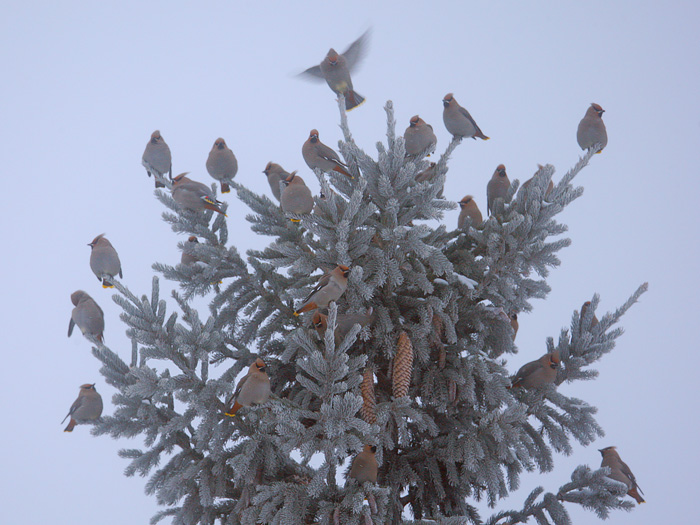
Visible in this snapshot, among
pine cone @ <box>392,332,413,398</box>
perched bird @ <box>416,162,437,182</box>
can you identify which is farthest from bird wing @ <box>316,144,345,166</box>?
pine cone @ <box>392,332,413,398</box>

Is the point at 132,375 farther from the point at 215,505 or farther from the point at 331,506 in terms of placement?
the point at 331,506

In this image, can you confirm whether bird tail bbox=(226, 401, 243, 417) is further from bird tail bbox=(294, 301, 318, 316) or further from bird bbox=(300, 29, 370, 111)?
bird bbox=(300, 29, 370, 111)

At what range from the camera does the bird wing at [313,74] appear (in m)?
3.77

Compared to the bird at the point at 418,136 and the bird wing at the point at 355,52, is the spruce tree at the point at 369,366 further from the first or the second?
the bird wing at the point at 355,52

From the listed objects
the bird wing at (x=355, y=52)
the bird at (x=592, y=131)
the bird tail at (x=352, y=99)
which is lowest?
the bird at (x=592, y=131)

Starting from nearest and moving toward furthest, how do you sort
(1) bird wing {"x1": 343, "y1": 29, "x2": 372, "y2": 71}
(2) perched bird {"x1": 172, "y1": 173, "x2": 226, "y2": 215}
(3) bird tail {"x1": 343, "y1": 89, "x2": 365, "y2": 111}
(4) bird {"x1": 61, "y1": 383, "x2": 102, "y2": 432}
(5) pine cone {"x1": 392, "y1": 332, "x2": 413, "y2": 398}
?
(5) pine cone {"x1": 392, "y1": 332, "x2": 413, "y2": 398} → (4) bird {"x1": 61, "y1": 383, "x2": 102, "y2": 432} → (2) perched bird {"x1": 172, "y1": 173, "x2": 226, "y2": 215} → (3) bird tail {"x1": 343, "y1": 89, "x2": 365, "y2": 111} → (1) bird wing {"x1": 343, "y1": 29, "x2": 372, "y2": 71}

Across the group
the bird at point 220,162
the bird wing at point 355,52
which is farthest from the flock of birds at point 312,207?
the bird wing at point 355,52

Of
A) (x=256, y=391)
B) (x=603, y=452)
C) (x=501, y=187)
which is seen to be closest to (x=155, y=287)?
(x=256, y=391)

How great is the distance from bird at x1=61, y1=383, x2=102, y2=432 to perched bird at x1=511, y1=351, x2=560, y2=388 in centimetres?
181

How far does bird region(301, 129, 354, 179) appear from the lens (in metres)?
3.09

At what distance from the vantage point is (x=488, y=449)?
262 centimetres

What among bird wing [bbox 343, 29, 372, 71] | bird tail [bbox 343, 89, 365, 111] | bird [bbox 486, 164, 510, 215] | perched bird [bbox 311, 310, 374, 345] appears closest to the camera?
perched bird [bbox 311, 310, 374, 345]

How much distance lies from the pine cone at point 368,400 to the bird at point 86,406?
44.6 inches

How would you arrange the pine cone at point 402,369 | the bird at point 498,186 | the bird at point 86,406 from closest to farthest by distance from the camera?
the pine cone at point 402,369, the bird at point 86,406, the bird at point 498,186
